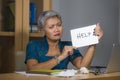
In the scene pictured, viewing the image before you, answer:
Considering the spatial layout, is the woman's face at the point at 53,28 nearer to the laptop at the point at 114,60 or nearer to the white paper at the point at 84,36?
the white paper at the point at 84,36

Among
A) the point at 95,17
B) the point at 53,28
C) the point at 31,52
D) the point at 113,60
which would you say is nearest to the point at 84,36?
the point at 113,60

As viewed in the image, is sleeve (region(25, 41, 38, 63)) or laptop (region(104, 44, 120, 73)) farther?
sleeve (region(25, 41, 38, 63))

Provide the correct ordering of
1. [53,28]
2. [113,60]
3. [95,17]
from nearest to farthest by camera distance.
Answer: [113,60], [53,28], [95,17]

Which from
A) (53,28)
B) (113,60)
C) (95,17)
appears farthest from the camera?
(95,17)

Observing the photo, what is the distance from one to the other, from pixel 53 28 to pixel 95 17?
4.23 feet

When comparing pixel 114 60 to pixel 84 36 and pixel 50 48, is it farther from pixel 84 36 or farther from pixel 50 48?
pixel 50 48

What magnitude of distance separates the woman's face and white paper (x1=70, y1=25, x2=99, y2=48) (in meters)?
0.35

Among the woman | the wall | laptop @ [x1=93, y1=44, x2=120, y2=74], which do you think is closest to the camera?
laptop @ [x1=93, y1=44, x2=120, y2=74]

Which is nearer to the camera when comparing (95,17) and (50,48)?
(50,48)

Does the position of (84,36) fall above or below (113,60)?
above

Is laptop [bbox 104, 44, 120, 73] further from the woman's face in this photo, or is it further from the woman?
the woman's face

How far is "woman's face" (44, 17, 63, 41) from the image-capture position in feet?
6.28

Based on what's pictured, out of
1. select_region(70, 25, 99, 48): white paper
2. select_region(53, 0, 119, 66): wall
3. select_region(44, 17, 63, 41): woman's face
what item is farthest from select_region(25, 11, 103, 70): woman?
select_region(53, 0, 119, 66): wall

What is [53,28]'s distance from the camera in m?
1.94
